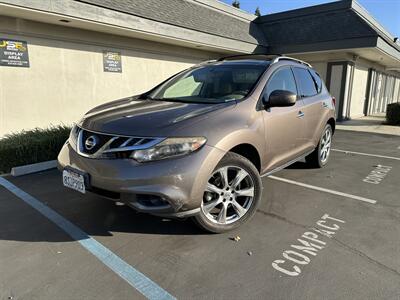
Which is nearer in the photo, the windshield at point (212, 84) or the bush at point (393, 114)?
the windshield at point (212, 84)

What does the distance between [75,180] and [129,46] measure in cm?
743

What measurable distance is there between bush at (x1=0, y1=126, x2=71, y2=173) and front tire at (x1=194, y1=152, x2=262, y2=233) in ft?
12.6

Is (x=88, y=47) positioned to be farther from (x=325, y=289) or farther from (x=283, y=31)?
(x=283, y=31)

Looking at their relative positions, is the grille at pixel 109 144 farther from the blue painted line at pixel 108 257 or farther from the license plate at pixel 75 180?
the blue painted line at pixel 108 257

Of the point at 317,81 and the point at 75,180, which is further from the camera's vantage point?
the point at 317,81

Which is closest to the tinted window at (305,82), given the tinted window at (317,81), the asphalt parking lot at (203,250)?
the tinted window at (317,81)

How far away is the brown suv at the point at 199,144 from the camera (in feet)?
8.61

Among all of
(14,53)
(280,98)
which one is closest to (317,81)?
(280,98)

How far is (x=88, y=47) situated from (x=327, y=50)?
30.3 feet

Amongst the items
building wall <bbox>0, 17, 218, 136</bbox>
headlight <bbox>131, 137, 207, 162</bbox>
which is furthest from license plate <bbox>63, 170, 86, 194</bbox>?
building wall <bbox>0, 17, 218, 136</bbox>

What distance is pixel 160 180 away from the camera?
2564 millimetres

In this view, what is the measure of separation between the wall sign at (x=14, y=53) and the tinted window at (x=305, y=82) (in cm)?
619

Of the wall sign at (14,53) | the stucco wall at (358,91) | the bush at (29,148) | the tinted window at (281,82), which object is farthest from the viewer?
the stucco wall at (358,91)

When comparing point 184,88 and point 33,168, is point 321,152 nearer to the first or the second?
point 184,88
